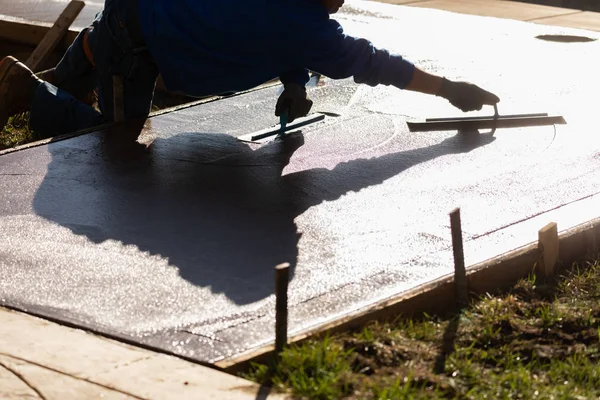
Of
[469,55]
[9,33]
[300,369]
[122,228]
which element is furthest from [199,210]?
[9,33]

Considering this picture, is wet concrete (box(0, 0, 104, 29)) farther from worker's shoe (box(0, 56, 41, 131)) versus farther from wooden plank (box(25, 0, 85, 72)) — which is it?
worker's shoe (box(0, 56, 41, 131))

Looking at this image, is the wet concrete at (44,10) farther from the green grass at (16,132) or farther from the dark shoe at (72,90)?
the dark shoe at (72,90)

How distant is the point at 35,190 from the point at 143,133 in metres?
1.22


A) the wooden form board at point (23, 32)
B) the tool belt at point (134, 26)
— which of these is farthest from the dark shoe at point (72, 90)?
the wooden form board at point (23, 32)

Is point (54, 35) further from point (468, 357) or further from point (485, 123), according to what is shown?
point (468, 357)

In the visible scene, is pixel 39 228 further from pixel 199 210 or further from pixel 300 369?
pixel 300 369

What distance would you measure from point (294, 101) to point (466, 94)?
3.34 ft

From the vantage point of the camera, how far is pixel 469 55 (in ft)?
29.5

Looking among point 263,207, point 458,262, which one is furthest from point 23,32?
point 458,262

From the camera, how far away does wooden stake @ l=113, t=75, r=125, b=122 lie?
22.0 ft

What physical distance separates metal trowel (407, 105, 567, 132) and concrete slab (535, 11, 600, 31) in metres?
3.97

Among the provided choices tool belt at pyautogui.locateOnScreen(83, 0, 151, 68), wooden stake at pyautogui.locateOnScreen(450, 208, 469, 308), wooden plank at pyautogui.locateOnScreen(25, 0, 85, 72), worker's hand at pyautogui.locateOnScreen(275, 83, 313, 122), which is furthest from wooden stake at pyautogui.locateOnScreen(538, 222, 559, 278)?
wooden plank at pyautogui.locateOnScreen(25, 0, 85, 72)

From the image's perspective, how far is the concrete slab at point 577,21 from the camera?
10.5 m

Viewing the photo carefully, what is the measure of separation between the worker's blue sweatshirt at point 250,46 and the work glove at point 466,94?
26 centimetres
